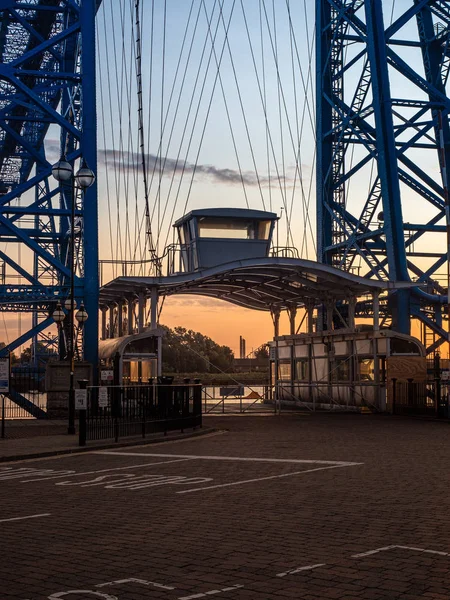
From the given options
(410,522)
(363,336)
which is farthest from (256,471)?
(363,336)

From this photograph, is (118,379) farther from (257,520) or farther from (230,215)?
(257,520)

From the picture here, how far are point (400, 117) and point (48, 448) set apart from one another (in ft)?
129

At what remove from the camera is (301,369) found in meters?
47.4

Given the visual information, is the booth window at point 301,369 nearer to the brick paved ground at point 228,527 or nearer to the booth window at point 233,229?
the booth window at point 233,229

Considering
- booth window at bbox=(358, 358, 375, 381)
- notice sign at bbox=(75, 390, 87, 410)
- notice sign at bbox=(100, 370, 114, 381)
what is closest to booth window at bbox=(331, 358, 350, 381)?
booth window at bbox=(358, 358, 375, 381)

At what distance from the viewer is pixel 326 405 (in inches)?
1730

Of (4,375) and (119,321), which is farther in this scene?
(119,321)

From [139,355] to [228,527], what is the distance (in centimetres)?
2617

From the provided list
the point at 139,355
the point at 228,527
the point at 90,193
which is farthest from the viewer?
the point at 90,193

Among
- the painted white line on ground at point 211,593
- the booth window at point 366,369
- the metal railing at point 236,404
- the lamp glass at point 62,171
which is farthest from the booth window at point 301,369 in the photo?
the painted white line on ground at point 211,593

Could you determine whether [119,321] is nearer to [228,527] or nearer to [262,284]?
[262,284]

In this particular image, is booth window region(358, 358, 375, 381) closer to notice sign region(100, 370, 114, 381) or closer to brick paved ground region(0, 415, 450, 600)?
notice sign region(100, 370, 114, 381)

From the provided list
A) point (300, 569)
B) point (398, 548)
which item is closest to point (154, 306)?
point (398, 548)

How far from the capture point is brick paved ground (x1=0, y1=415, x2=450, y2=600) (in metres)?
7.97
